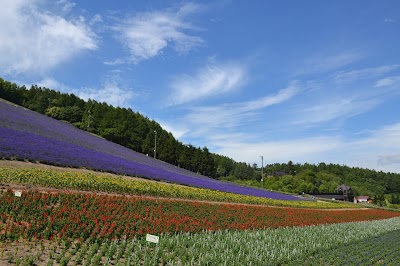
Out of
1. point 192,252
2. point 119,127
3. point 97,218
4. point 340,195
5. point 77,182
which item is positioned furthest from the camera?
point 119,127

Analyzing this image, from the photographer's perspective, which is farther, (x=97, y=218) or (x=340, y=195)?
(x=340, y=195)

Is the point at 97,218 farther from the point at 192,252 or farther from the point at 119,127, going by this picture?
the point at 119,127

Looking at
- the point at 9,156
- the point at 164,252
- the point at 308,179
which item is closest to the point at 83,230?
the point at 164,252

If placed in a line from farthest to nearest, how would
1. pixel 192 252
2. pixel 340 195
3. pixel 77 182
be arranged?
pixel 340 195 < pixel 77 182 < pixel 192 252

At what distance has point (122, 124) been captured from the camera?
279ft

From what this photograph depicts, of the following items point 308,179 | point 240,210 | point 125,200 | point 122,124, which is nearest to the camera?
point 125,200

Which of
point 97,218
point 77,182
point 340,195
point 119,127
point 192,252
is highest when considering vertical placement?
point 119,127

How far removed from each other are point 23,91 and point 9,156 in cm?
7337

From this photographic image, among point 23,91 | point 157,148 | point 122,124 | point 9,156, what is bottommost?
point 9,156

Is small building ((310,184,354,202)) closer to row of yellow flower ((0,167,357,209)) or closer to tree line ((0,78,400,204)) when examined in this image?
tree line ((0,78,400,204))

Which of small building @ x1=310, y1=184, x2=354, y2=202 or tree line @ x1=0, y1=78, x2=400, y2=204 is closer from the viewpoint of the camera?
small building @ x1=310, y1=184, x2=354, y2=202

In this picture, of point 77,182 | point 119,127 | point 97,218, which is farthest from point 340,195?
point 97,218

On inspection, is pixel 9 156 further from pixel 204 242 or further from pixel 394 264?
pixel 394 264

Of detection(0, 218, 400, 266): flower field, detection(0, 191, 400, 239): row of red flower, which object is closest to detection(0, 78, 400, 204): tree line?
detection(0, 191, 400, 239): row of red flower
